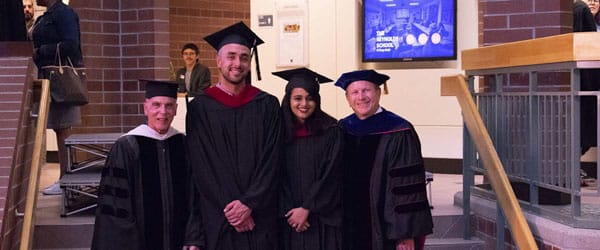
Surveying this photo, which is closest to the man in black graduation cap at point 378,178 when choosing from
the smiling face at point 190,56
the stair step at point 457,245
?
the stair step at point 457,245

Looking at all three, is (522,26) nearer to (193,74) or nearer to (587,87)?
(587,87)

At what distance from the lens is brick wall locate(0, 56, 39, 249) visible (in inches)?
228

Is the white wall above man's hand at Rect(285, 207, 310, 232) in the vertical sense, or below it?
above

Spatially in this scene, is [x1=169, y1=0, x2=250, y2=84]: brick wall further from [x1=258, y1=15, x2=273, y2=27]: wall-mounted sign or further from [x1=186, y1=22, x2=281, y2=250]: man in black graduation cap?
[x1=186, y1=22, x2=281, y2=250]: man in black graduation cap

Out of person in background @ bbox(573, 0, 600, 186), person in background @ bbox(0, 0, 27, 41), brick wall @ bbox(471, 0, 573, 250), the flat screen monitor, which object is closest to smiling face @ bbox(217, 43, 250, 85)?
person in background @ bbox(0, 0, 27, 41)

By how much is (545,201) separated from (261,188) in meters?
2.15

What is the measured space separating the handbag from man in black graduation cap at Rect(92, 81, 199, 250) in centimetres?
238

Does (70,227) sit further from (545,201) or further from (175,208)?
(545,201)

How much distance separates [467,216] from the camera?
6789mm

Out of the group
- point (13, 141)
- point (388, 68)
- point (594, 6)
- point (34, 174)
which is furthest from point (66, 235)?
point (594, 6)

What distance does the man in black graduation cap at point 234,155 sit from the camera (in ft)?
16.3

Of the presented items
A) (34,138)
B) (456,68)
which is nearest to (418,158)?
(34,138)

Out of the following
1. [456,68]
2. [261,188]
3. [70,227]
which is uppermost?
[456,68]

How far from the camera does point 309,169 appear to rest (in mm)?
5098
